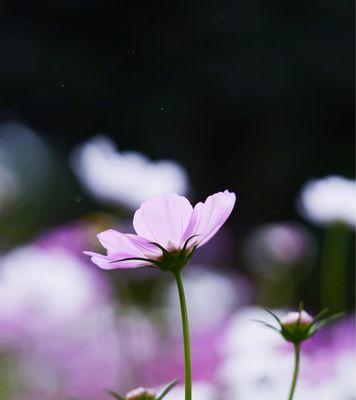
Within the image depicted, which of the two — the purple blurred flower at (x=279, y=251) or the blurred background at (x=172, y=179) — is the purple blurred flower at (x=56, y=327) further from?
the purple blurred flower at (x=279, y=251)

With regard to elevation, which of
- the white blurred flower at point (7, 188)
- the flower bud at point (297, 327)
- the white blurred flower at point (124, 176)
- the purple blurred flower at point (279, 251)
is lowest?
the purple blurred flower at point (279, 251)

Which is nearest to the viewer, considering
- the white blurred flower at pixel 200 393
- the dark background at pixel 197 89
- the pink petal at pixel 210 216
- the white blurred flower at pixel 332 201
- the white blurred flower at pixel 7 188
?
the pink petal at pixel 210 216

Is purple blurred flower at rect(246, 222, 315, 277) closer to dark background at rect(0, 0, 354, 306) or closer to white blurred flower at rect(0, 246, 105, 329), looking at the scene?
dark background at rect(0, 0, 354, 306)

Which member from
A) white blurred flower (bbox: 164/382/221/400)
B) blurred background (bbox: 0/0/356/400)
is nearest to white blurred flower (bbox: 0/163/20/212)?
blurred background (bbox: 0/0/356/400)

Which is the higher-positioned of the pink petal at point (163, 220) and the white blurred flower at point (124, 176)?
the pink petal at point (163, 220)

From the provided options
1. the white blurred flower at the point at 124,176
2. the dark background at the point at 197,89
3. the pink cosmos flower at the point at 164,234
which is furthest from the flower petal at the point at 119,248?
the dark background at the point at 197,89

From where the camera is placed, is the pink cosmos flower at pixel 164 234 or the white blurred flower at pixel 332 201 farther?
the white blurred flower at pixel 332 201

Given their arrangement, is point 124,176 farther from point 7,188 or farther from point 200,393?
point 7,188

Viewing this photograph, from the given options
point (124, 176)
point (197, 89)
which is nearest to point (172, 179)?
point (124, 176)
